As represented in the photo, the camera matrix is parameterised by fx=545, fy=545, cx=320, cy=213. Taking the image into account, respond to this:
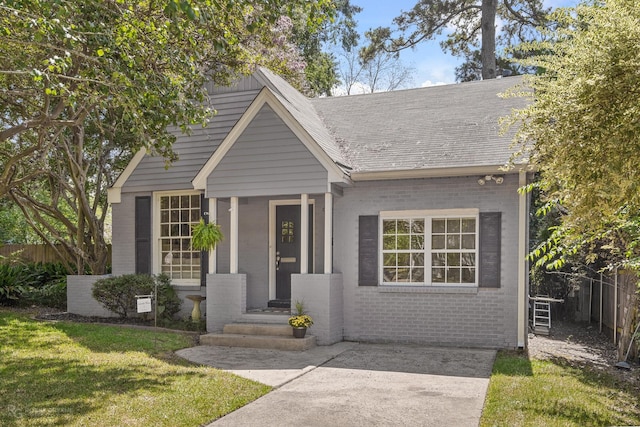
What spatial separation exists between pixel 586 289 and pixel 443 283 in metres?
5.90

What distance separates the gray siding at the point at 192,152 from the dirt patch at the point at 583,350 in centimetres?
783

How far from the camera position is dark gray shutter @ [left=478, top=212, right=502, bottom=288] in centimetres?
978

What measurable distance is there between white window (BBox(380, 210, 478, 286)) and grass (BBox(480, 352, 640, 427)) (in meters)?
2.12

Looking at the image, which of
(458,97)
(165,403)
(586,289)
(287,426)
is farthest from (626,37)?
(586,289)

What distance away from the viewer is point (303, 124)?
34.8 ft

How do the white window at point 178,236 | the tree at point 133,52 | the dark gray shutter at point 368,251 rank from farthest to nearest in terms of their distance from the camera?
the white window at point 178,236 → the dark gray shutter at point 368,251 → the tree at point 133,52

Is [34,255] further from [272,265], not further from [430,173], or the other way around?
[430,173]

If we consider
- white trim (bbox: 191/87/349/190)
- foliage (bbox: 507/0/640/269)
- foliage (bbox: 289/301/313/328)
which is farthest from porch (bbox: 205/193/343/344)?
foliage (bbox: 507/0/640/269)

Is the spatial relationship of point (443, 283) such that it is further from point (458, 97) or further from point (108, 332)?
point (108, 332)

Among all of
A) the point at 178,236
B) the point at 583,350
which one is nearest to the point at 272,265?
the point at 178,236

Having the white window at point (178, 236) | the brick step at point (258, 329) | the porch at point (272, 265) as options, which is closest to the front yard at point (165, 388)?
the brick step at point (258, 329)

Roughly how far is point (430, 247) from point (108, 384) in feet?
20.0

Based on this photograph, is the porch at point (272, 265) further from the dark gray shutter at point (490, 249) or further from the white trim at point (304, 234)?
the dark gray shutter at point (490, 249)

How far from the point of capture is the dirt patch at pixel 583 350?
8422mm
